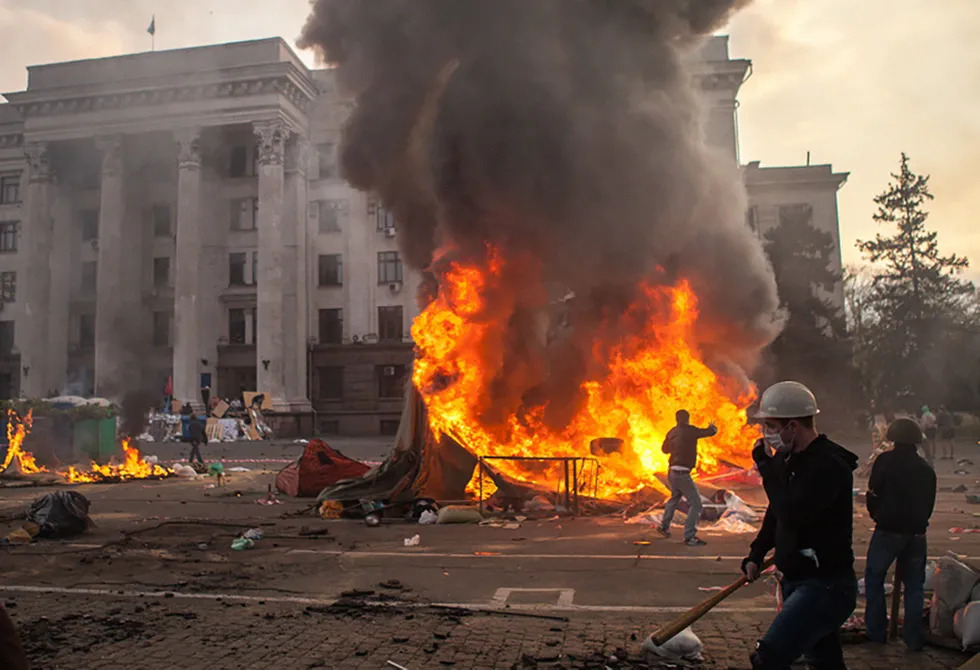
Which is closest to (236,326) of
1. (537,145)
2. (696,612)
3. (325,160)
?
(325,160)

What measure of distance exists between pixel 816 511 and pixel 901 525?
2.40m

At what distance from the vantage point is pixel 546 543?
9.43m

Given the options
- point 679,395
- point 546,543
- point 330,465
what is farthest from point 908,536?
point 330,465

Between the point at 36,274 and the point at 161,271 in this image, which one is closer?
the point at 36,274

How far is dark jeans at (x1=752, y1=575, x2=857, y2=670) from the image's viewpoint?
11.3ft

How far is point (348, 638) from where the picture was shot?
5.58m

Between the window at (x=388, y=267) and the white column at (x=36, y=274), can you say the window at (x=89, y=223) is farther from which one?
the window at (x=388, y=267)

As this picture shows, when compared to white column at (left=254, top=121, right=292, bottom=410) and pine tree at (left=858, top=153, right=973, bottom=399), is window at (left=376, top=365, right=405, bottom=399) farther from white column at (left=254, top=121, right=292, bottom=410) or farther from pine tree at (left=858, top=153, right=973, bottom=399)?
pine tree at (left=858, top=153, right=973, bottom=399)

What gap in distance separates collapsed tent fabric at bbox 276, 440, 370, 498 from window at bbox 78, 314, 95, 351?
1356 inches

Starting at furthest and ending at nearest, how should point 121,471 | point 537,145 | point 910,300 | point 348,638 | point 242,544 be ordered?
1. point 910,300
2. point 121,471
3. point 537,145
4. point 242,544
5. point 348,638

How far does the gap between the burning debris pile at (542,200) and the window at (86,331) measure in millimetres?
35031

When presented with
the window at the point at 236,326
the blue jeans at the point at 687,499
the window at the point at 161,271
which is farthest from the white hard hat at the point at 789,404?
the window at the point at 161,271

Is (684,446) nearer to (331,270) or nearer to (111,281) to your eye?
(331,270)

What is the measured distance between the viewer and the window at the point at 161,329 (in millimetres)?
42500
